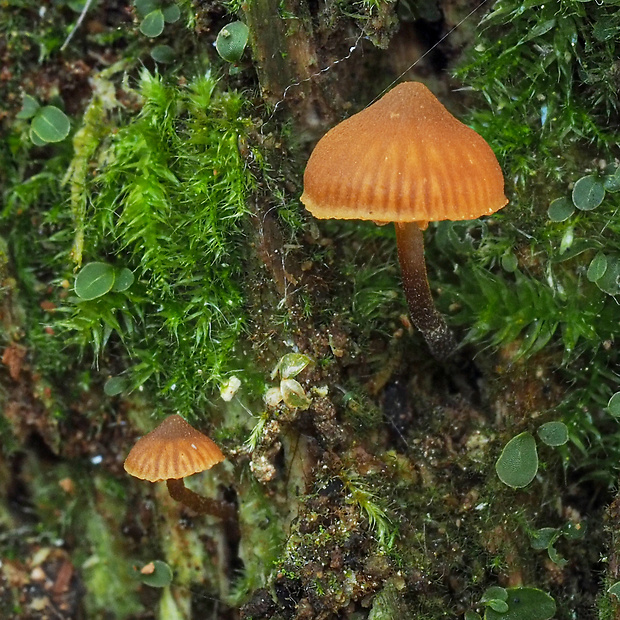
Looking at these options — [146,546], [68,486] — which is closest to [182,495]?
[146,546]

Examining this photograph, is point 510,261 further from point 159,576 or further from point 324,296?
point 159,576

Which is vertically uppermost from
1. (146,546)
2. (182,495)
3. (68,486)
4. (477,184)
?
(477,184)

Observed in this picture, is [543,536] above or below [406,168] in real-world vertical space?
below

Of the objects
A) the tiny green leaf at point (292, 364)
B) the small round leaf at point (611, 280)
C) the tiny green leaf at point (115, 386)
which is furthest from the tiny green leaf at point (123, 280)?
the small round leaf at point (611, 280)

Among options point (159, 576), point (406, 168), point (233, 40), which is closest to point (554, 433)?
point (406, 168)

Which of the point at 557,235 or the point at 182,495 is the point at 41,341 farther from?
the point at 557,235

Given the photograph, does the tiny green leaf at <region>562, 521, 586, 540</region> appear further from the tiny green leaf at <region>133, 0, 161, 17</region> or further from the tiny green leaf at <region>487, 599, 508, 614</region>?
the tiny green leaf at <region>133, 0, 161, 17</region>
